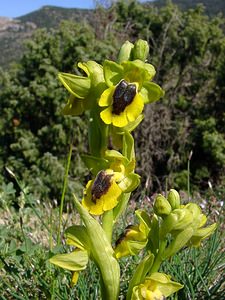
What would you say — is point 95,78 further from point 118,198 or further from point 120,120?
point 118,198

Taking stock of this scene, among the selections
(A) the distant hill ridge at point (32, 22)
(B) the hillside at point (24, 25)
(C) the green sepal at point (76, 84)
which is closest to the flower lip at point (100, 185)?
(C) the green sepal at point (76, 84)

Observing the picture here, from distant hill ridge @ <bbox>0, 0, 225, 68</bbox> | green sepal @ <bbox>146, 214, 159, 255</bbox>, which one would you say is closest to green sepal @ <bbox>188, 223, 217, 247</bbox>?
green sepal @ <bbox>146, 214, 159, 255</bbox>

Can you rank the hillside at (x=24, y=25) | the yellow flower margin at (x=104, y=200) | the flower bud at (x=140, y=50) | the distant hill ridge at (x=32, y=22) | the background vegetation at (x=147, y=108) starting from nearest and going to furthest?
1. the yellow flower margin at (x=104, y=200)
2. the flower bud at (x=140, y=50)
3. the background vegetation at (x=147, y=108)
4. the distant hill ridge at (x=32, y=22)
5. the hillside at (x=24, y=25)

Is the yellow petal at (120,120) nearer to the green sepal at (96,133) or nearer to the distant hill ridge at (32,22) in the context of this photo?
the green sepal at (96,133)

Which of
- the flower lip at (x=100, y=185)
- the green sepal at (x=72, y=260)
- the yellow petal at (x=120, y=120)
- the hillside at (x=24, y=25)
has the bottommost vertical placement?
the hillside at (x=24, y=25)

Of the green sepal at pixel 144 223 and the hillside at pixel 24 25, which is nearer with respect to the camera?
the green sepal at pixel 144 223

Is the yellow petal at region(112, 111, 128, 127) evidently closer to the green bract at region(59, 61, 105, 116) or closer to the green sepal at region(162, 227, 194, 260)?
the green bract at region(59, 61, 105, 116)

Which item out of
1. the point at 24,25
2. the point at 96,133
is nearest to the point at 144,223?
the point at 96,133
